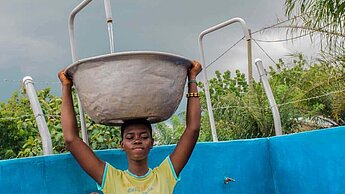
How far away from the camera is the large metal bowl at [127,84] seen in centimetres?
231

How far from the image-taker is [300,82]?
743 cm

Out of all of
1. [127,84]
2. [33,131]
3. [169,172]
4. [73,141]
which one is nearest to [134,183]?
[169,172]

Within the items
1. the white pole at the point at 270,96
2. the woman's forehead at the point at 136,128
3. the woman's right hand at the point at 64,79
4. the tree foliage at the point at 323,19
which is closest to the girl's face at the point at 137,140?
the woman's forehead at the point at 136,128

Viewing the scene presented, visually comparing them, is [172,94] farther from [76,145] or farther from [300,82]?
[300,82]

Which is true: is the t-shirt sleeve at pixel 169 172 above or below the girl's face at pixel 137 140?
below

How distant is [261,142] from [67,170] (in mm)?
1403

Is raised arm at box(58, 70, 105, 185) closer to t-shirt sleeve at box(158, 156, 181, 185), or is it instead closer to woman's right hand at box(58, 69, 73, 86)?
woman's right hand at box(58, 69, 73, 86)

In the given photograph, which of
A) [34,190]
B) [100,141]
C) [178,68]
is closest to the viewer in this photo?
[178,68]

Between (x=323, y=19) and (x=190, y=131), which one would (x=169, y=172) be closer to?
(x=190, y=131)

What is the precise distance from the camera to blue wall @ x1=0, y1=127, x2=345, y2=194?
2.83 meters

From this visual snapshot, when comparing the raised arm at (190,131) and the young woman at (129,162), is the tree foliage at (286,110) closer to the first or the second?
the raised arm at (190,131)

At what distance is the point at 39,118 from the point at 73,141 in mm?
234

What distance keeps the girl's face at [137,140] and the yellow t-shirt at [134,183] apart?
93 millimetres

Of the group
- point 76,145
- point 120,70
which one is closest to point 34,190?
point 76,145
